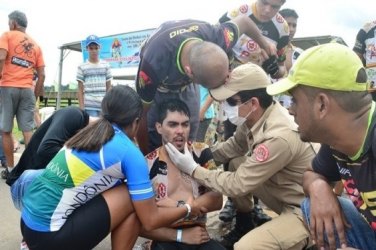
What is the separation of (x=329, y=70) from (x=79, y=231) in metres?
1.47

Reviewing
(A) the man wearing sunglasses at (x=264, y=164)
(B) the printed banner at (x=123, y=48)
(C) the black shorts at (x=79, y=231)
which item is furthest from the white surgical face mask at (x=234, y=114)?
(B) the printed banner at (x=123, y=48)

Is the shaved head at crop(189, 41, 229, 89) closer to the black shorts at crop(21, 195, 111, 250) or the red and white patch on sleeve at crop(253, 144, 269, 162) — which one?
the red and white patch on sleeve at crop(253, 144, 269, 162)

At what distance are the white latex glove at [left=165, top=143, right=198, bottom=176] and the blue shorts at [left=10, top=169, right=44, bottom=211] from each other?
0.79 metres

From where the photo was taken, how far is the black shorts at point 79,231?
2.11 m

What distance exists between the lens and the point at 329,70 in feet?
4.85

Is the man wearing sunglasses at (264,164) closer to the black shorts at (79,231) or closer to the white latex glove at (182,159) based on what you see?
the white latex glove at (182,159)

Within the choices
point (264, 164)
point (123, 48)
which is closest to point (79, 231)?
point (264, 164)

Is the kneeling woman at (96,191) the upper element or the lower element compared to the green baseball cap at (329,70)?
lower

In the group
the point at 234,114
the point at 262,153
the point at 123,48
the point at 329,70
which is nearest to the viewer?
the point at 329,70

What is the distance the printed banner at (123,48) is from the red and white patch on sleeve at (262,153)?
896 cm

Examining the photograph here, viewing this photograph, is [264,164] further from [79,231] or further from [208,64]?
[79,231]

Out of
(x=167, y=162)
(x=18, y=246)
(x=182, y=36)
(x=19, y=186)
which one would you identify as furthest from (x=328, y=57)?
(x=18, y=246)

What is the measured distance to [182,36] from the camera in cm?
261

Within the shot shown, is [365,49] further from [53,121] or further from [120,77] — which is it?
[120,77]
